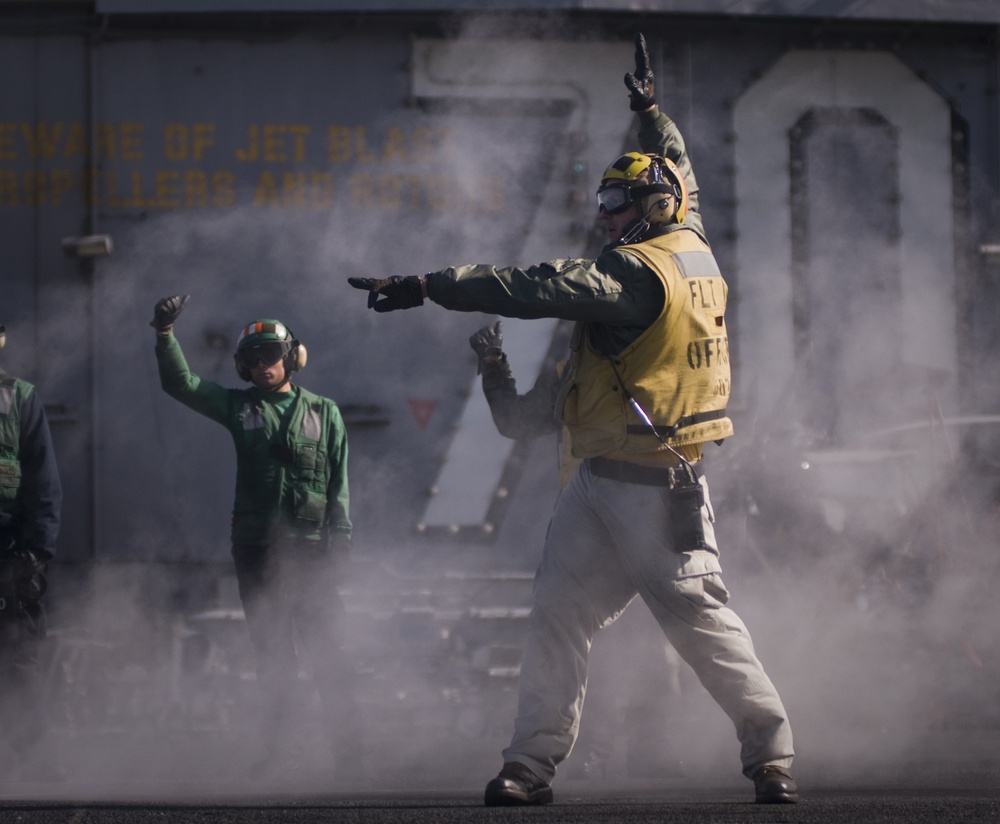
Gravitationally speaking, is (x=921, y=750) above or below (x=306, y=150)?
below

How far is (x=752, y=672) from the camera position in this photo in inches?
130

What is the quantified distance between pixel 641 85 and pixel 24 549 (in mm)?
2676

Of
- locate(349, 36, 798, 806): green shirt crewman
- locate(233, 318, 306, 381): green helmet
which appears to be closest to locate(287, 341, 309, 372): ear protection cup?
locate(233, 318, 306, 381): green helmet

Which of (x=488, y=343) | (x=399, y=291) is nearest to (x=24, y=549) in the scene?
(x=488, y=343)

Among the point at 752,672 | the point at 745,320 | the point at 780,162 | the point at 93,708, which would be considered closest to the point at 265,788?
the point at 93,708

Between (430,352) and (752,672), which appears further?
(430,352)

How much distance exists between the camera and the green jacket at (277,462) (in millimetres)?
4543

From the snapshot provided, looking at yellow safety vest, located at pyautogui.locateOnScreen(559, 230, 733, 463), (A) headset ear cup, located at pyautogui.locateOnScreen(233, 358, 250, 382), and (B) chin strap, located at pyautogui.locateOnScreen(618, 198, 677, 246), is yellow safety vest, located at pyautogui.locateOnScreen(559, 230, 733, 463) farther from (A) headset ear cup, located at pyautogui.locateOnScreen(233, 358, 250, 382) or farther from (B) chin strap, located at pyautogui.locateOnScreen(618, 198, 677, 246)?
(A) headset ear cup, located at pyautogui.locateOnScreen(233, 358, 250, 382)

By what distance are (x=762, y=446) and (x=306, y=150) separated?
2.14 meters

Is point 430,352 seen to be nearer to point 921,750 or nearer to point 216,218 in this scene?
point 216,218

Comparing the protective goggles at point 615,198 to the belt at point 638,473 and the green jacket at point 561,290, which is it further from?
the belt at point 638,473

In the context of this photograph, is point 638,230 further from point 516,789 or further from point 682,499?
point 516,789

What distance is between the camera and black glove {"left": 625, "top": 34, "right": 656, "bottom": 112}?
12.4ft

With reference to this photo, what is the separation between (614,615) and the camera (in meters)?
3.52
